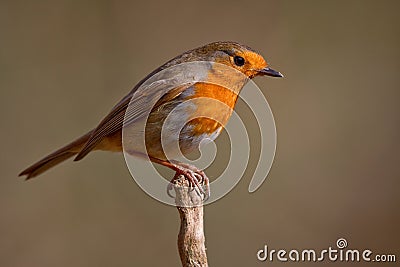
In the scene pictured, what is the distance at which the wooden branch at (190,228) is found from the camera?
1.92 meters

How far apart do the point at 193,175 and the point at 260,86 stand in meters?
1.62

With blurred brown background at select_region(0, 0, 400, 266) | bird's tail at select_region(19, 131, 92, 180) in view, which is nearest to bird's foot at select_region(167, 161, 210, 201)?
bird's tail at select_region(19, 131, 92, 180)

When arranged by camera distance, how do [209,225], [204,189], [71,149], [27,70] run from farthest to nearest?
[27,70]
[209,225]
[71,149]
[204,189]

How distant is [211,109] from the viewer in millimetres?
2254

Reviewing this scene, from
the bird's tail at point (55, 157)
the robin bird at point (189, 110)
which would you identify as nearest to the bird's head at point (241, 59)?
the robin bird at point (189, 110)

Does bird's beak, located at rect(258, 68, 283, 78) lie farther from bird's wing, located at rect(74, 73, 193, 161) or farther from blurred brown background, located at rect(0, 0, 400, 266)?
blurred brown background, located at rect(0, 0, 400, 266)

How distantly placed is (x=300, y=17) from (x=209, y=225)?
131cm

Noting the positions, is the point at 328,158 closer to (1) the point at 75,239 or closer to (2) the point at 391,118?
(2) the point at 391,118

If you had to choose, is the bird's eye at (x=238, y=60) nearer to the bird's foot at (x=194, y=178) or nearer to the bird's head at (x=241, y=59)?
the bird's head at (x=241, y=59)

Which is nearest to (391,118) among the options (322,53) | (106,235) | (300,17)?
(322,53)

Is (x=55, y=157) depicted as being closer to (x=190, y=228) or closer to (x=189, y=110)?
(x=189, y=110)

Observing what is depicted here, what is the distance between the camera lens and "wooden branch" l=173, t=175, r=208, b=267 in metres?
1.92

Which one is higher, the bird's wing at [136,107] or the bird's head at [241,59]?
the bird's head at [241,59]

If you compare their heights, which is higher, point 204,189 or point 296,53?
point 296,53
